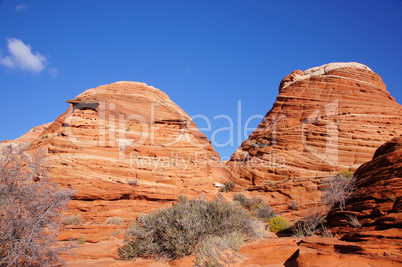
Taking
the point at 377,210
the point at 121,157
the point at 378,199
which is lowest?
the point at 377,210

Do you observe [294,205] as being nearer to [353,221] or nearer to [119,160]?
[353,221]

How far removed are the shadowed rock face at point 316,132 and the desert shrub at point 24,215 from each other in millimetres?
16230

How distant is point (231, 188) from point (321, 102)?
13562 mm

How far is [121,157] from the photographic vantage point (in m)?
14.5

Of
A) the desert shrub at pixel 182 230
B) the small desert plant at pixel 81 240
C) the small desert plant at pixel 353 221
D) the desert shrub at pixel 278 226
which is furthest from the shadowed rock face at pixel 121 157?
the small desert plant at pixel 353 221

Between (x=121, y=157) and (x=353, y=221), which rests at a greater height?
(x=121, y=157)

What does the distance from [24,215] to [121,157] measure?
28.7 feet

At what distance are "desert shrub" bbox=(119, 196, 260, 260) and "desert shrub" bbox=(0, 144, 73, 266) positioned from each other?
2.32 meters

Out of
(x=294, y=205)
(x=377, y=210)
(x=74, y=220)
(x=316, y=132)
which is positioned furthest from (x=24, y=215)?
(x=316, y=132)

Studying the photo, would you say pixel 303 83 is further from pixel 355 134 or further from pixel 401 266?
pixel 401 266

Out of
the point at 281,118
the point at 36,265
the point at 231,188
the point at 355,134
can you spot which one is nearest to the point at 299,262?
the point at 36,265

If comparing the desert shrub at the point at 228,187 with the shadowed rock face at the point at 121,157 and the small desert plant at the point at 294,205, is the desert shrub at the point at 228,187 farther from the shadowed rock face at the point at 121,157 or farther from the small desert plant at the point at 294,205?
the shadowed rock face at the point at 121,157

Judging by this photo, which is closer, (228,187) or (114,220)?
(114,220)

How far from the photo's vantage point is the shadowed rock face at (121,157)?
488 inches
